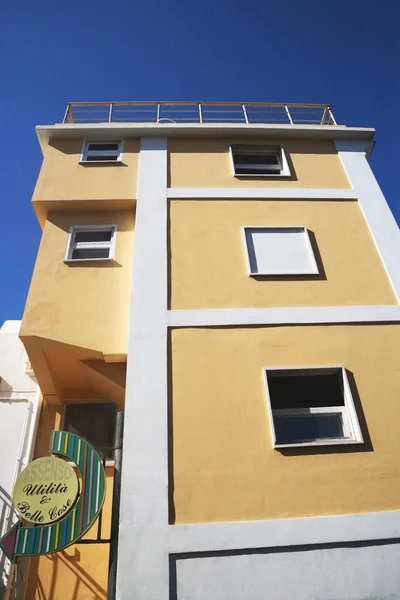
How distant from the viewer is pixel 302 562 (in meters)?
5.12

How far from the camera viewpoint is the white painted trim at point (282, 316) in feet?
23.0

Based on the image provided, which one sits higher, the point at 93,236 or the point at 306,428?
the point at 93,236

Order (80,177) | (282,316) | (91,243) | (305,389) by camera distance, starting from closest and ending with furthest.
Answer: (305,389), (282,316), (91,243), (80,177)

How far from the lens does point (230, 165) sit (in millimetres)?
9859

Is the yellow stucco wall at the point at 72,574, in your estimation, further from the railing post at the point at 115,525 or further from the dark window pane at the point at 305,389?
the dark window pane at the point at 305,389

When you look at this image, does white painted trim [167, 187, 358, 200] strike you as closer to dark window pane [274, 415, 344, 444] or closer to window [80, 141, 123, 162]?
window [80, 141, 123, 162]

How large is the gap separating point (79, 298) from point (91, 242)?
5.40 ft

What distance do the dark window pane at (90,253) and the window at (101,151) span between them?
2696 millimetres

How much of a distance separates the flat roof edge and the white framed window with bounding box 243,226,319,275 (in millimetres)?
3539

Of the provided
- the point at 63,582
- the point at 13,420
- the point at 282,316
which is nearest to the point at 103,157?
the point at 282,316

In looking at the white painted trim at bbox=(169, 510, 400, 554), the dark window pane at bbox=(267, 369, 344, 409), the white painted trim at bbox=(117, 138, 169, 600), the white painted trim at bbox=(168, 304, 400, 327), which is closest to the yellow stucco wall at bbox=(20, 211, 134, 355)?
the white painted trim at bbox=(117, 138, 169, 600)

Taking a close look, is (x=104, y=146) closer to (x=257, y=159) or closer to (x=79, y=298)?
(x=257, y=159)

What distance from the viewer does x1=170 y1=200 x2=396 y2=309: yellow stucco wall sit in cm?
740

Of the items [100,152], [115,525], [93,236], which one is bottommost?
[115,525]
